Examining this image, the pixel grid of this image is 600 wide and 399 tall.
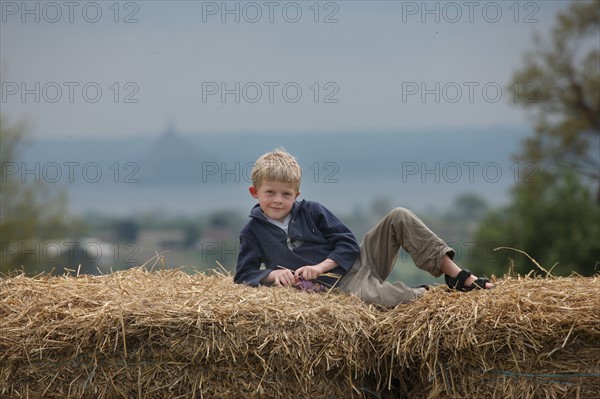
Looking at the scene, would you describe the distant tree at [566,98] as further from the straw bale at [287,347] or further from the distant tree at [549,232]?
the straw bale at [287,347]

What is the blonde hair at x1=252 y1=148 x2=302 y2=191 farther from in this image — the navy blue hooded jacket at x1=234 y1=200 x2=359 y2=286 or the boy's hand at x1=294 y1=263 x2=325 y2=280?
the boy's hand at x1=294 y1=263 x2=325 y2=280

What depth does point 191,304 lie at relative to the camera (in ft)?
15.7

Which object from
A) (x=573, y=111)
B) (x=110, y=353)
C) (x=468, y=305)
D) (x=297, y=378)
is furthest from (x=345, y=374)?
(x=573, y=111)

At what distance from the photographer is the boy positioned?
556 centimetres

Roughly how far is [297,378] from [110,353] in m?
0.95

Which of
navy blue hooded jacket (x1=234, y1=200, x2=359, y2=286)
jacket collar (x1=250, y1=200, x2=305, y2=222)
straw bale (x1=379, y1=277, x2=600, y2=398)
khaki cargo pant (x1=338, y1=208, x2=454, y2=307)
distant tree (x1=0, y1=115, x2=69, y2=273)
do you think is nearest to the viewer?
straw bale (x1=379, y1=277, x2=600, y2=398)

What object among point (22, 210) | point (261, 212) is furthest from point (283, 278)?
point (22, 210)

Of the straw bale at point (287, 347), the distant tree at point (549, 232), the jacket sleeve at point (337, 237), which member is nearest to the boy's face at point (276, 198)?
the jacket sleeve at point (337, 237)

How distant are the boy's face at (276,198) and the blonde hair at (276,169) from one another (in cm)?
3

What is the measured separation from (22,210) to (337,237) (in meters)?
18.6

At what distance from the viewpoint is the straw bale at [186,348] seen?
4.61m

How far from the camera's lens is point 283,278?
5.49 metres

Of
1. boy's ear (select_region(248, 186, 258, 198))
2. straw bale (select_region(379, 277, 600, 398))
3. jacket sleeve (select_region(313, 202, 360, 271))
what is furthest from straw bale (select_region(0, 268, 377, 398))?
boy's ear (select_region(248, 186, 258, 198))

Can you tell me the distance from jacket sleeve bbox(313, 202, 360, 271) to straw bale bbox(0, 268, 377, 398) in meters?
0.82
